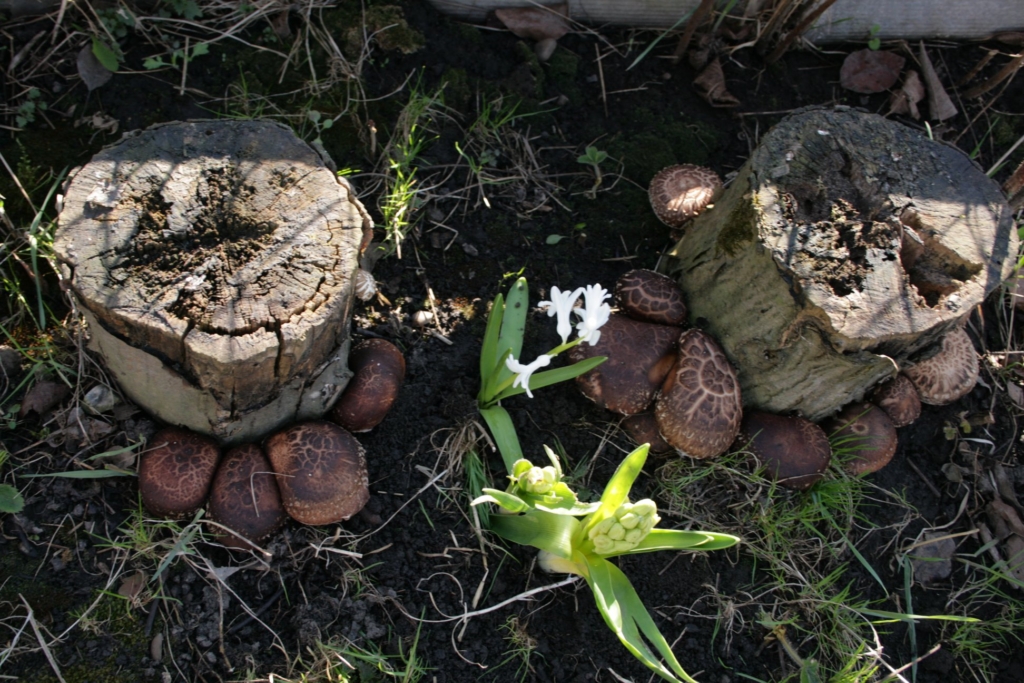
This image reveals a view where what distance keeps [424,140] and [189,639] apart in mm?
2597

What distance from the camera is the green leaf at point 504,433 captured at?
336cm

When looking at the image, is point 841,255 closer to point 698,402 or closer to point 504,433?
point 698,402

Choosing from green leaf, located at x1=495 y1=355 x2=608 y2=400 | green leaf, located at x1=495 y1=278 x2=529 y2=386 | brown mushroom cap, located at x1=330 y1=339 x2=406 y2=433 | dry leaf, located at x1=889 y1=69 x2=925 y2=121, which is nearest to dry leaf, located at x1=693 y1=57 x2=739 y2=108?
dry leaf, located at x1=889 y1=69 x2=925 y2=121

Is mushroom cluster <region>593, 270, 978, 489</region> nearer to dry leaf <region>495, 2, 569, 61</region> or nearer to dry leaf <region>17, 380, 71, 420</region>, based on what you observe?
dry leaf <region>495, 2, 569, 61</region>

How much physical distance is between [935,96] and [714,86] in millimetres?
1420

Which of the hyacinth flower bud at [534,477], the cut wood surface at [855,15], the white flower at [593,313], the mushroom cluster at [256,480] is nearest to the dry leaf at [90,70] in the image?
the cut wood surface at [855,15]

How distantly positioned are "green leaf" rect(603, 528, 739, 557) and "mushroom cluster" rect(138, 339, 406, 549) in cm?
111

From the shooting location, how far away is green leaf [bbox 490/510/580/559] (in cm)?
297

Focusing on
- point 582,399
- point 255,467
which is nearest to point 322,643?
point 255,467

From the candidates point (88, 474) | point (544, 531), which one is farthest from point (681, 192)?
point (88, 474)

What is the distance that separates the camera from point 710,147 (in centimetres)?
448

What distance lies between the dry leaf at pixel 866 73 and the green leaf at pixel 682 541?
10.7ft

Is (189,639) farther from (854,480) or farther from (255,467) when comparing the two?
(854,480)

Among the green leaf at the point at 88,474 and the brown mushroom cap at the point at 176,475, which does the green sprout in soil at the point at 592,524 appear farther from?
the green leaf at the point at 88,474
